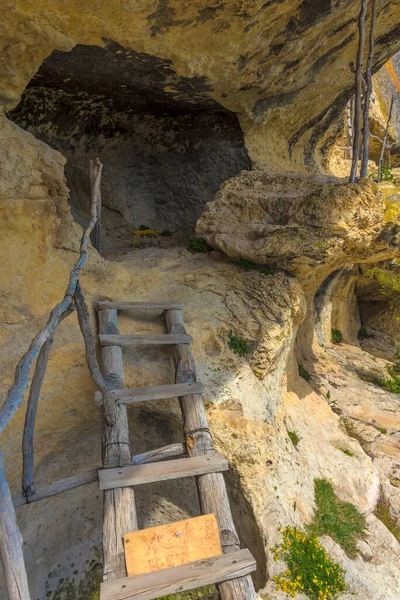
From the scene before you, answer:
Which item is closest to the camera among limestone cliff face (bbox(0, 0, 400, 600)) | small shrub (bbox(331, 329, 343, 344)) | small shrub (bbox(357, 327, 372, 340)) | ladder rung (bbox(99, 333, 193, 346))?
ladder rung (bbox(99, 333, 193, 346))

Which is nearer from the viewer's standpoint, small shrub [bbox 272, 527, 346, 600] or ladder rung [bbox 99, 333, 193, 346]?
small shrub [bbox 272, 527, 346, 600]

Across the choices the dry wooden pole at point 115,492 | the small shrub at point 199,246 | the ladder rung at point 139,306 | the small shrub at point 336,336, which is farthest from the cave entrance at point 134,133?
the small shrub at point 336,336

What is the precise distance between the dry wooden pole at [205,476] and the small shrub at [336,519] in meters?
1.82

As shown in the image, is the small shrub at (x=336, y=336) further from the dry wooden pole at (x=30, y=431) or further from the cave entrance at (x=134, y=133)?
the dry wooden pole at (x=30, y=431)

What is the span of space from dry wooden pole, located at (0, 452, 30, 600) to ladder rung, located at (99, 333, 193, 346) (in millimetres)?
2150

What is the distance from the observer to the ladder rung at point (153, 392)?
3438mm

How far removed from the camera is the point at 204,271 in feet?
17.6

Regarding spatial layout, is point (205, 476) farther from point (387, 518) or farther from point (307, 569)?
point (387, 518)

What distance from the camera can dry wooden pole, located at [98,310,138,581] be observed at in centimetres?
252

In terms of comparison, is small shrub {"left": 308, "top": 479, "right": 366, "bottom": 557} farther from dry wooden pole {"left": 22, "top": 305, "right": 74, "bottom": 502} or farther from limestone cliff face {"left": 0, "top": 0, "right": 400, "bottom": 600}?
dry wooden pole {"left": 22, "top": 305, "right": 74, "bottom": 502}

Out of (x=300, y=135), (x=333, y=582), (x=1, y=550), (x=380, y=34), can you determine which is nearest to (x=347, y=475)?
(x=333, y=582)

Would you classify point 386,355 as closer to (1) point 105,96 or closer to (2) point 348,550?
(2) point 348,550

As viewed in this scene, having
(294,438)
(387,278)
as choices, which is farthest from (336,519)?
(387,278)

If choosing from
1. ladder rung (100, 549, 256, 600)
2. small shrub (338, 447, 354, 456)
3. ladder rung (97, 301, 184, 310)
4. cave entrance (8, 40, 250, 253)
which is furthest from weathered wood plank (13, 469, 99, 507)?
cave entrance (8, 40, 250, 253)
